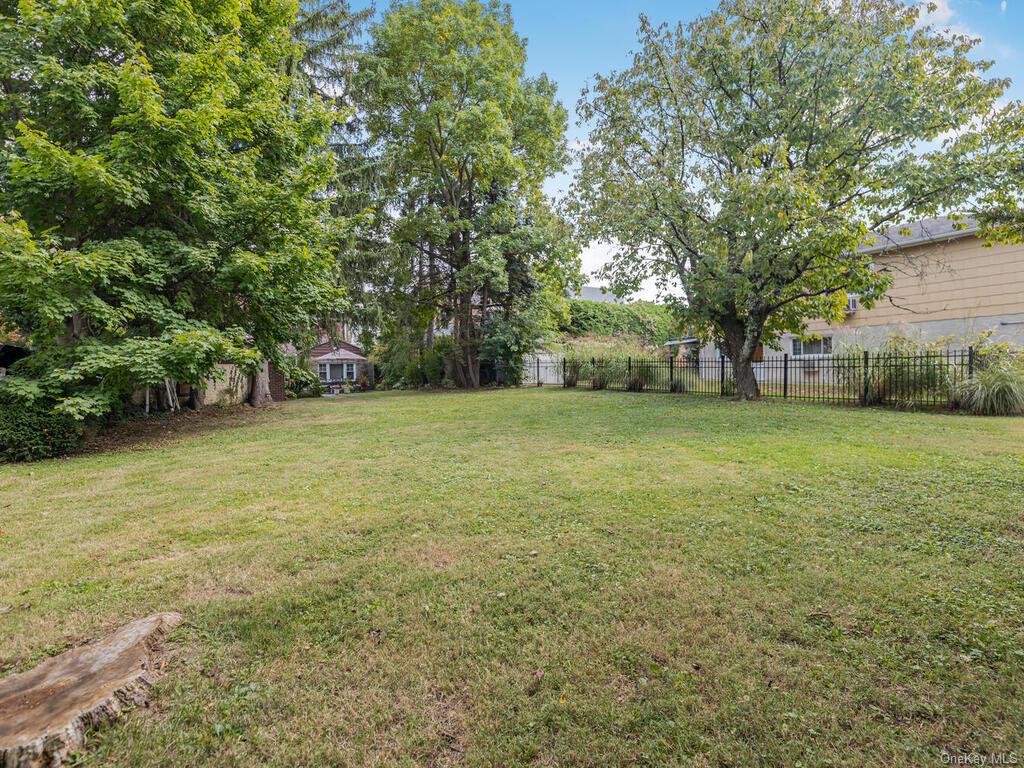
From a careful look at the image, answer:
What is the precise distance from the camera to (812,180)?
957 cm

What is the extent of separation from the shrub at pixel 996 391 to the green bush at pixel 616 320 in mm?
18107

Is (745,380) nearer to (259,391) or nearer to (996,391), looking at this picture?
(996,391)

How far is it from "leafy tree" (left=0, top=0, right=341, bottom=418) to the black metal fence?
10154 millimetres

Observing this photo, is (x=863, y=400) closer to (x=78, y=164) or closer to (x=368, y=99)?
(x=78, y=164)

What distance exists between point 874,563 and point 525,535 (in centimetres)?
215

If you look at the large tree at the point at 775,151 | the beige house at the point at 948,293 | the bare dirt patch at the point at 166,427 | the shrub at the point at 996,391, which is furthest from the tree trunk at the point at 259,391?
the shrub at the point at 996,391

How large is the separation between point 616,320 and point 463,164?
14.1 metres

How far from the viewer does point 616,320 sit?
28875 millimetres

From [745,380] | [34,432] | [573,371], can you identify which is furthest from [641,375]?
[34,432]

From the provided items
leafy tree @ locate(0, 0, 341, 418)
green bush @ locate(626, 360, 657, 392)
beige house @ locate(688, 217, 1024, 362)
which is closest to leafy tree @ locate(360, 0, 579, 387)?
green bush @ locate(626, 360, 657, 392)

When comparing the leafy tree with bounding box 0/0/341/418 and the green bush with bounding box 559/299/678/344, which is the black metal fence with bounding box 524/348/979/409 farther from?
the leafy tree with bounding box 0/0/341/418

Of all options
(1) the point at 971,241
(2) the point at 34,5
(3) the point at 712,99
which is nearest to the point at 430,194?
(3) the point at 712,99

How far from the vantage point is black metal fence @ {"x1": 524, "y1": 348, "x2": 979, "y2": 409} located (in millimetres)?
9531

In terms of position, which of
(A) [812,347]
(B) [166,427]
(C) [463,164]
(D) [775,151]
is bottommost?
(B) [166,427]
